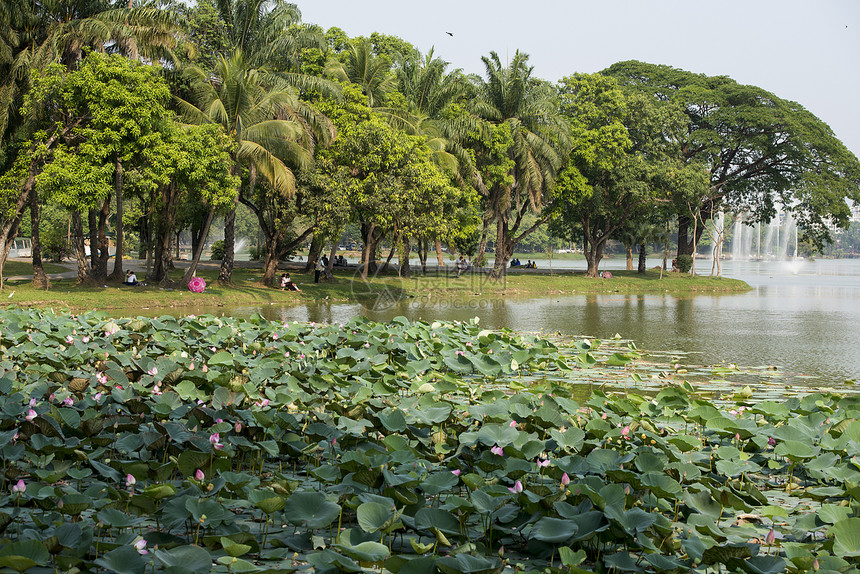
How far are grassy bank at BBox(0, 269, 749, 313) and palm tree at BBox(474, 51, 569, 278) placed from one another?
3.05m

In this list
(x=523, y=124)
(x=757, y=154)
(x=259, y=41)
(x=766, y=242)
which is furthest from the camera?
(x=766, y=242)

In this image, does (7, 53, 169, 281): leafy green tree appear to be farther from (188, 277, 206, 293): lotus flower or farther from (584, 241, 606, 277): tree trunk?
(584, 241, 606, 277): tree trunk

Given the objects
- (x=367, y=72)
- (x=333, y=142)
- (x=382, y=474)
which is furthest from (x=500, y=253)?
(x=382, y=474)

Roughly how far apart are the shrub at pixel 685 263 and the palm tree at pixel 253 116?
27950 millimetres

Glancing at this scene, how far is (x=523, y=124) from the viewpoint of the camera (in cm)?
3262

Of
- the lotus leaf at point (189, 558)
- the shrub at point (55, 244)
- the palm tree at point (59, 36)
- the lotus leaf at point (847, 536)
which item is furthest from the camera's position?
the shrub at point (55, 244)

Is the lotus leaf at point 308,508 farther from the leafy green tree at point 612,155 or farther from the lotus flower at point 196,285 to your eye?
the leafy green tree at point 612,155

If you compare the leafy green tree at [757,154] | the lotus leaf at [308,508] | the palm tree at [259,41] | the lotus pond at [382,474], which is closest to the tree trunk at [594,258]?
the leafy green tree at [757,154]

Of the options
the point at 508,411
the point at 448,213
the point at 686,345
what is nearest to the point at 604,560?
the point at 508,411

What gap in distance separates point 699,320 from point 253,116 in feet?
50.2

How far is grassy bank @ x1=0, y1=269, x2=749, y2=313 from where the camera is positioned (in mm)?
20188

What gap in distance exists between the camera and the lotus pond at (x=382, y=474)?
11.5 feet

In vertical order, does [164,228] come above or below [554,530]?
above

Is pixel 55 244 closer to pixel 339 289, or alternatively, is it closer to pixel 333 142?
pixel 339 289
